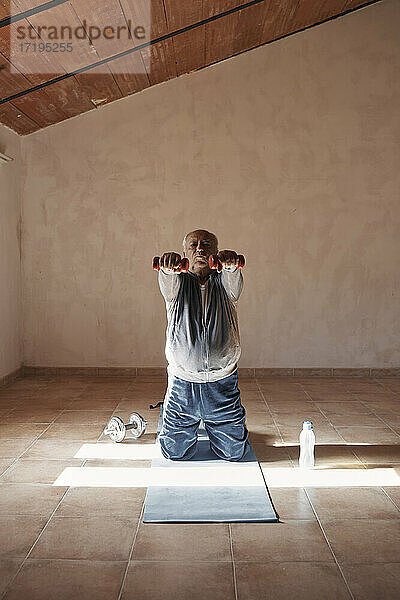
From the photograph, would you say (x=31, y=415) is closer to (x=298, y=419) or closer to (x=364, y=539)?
(x=298, y=419)

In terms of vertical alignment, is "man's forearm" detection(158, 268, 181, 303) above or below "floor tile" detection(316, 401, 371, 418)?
above

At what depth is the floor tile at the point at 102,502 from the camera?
271 centimetres

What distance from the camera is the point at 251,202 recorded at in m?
6.00

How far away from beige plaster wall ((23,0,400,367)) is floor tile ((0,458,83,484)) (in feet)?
9.00

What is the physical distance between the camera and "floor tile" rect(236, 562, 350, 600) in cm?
203

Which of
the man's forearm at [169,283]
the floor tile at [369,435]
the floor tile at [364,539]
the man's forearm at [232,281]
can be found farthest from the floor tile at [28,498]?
the floor tile at [369,435]

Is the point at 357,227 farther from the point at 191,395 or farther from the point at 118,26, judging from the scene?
the point at 191,395

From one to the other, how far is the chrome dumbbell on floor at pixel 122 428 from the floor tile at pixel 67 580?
1.51 meters

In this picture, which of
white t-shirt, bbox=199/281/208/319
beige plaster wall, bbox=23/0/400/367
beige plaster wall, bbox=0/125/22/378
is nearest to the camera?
white t-shirt, bbox=199/281/208/319

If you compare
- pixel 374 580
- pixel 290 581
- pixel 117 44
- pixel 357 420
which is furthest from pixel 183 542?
pixel 117 44

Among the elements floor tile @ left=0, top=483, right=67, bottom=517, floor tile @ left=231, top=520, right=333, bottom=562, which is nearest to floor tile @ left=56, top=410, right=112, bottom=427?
floor tile @ left=0, top=483, right=67, bottom=517

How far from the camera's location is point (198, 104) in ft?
19.5

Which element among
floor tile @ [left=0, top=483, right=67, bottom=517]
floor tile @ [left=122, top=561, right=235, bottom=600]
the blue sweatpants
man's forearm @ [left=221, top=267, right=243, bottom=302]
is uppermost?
man's forearm @ [left=221, top=267, right=243, bottom=302]

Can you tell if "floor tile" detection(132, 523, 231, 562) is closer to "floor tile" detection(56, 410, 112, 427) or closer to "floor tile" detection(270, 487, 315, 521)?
"floor tile" detection(270, 487, 315, 521)
